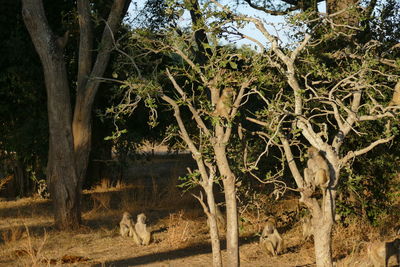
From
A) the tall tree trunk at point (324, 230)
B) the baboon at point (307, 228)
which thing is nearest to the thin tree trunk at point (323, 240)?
the tall tree trunk at point (324, 230)

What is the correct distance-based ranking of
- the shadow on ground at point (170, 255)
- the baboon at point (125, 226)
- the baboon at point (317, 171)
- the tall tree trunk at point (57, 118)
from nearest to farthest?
the baboon at point (317, 171)
the shadow on ground at point (170, 255)
the baboon at point (125, 226)
the tall tree trunk at point (57, 118)

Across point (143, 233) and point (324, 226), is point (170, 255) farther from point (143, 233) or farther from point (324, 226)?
point (324, 226)

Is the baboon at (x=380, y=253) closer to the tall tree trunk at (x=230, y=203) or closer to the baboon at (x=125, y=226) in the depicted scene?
the tall tree trunk at (x=230, y=203)

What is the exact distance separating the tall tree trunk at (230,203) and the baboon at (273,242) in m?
2.21

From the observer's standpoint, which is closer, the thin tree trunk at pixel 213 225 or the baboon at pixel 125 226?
the thin tree trunk at pixel 213 225

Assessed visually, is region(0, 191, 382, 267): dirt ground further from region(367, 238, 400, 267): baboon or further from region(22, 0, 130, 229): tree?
region(22, 0, 130, 229): tree

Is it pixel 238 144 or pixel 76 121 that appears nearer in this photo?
pixel 238 144

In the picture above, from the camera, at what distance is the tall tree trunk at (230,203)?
761cm

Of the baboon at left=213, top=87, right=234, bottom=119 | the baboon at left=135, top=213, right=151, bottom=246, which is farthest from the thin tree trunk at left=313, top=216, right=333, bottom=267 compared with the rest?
the baboon at left=135, top=213, right=151, bottom=246

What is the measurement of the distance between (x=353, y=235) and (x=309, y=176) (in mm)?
4070

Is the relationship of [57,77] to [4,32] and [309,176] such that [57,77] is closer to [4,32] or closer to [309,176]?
[4,32]

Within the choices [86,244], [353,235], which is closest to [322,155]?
[353,235]

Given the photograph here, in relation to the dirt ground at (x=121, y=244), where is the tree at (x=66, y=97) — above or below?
above

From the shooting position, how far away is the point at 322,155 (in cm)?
736
